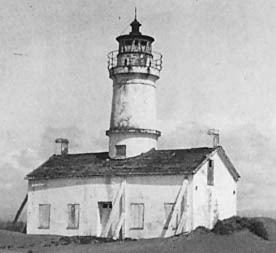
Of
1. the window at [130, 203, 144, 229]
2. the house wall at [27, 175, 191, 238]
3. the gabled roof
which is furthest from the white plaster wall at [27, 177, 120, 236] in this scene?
the window at [130, 203, 144, 229]

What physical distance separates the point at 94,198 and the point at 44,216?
11.8 ft

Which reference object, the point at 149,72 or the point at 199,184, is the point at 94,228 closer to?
the point at 199,184

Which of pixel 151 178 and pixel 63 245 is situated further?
pixel 151 178

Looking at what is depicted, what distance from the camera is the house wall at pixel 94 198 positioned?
114ft

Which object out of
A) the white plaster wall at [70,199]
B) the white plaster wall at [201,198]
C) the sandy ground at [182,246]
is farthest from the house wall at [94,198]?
the sandy ground at [182,246]

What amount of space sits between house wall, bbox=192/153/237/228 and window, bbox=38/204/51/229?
884 cm

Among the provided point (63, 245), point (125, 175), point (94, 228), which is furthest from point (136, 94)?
point (63, 245)

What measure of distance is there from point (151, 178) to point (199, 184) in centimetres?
241

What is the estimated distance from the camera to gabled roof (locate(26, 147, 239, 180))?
3500 centimetres

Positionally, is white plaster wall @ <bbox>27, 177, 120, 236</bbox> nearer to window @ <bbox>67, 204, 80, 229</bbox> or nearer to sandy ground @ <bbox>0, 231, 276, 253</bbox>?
window @ <bbox>67, 204, 80, 229</bbox>

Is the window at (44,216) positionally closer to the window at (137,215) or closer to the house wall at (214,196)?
the window at (137,215)

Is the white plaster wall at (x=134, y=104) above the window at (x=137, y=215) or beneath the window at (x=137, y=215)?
above

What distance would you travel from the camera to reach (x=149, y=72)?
38625mm

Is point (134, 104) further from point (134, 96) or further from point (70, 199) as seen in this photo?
point (70, 199)
